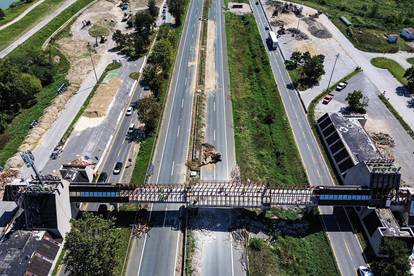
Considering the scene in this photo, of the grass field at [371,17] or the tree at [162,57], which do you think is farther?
the grass field at [371,17]

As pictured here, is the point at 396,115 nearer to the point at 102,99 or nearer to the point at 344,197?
the point at 344,197

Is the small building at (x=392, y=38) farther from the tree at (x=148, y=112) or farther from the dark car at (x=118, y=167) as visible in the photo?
the dark car at (x=118, y=167)

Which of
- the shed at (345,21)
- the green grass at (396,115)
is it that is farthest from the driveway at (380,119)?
the shed at (345,21)

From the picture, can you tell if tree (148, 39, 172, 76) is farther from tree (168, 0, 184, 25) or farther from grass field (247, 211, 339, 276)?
grass field (247, 211, 339, 276)

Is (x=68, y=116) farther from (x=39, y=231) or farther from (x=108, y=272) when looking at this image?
(x=108, y=272)

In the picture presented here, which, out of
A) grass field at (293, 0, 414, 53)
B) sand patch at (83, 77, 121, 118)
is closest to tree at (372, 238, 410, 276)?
sand patch at (83, 77, 121, 118)

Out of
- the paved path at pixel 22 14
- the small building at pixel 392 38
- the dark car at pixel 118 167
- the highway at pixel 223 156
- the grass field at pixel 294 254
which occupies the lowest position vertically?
the grass field at pixel 294 254
